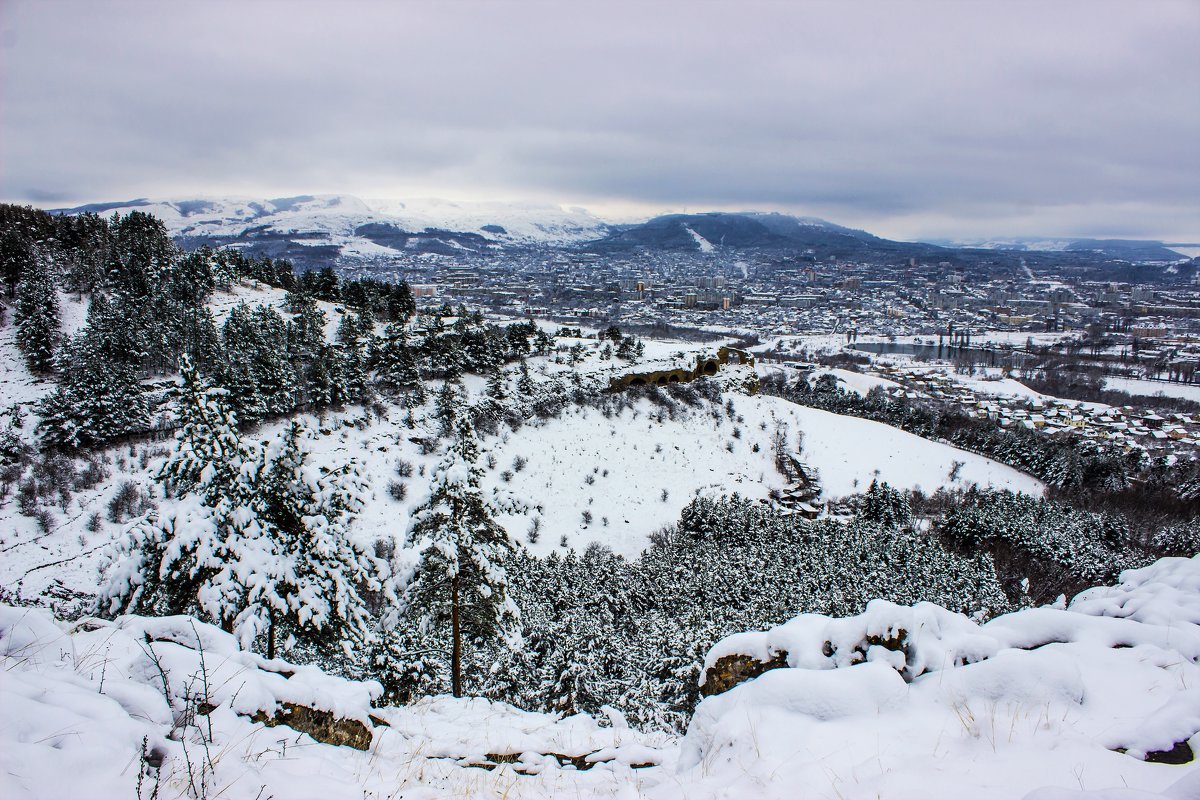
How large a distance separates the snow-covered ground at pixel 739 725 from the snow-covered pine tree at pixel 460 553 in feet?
15.1

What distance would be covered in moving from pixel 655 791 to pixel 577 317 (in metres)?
116

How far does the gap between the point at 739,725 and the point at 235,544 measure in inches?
347

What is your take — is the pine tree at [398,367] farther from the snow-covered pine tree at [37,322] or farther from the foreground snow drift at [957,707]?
the foreground snow drift at [957,707]

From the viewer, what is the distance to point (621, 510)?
27672mm

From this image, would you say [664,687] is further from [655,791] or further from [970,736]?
[970,736]

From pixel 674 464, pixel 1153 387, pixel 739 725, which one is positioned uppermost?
pixel 739 725

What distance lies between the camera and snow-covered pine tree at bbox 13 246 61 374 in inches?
1228

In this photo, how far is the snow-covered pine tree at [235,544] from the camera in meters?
8.79

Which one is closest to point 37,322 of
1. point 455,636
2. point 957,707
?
point 455,636

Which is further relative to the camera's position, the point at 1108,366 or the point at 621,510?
the point at 1108,366

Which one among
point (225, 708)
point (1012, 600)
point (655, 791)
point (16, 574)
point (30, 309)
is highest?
point (30, 309)

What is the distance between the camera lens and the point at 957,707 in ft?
13.5

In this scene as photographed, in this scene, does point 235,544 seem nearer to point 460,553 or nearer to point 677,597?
point 460,553

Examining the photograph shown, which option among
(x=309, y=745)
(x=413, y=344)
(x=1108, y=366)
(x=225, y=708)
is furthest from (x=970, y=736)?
(x=1108, y=366)
